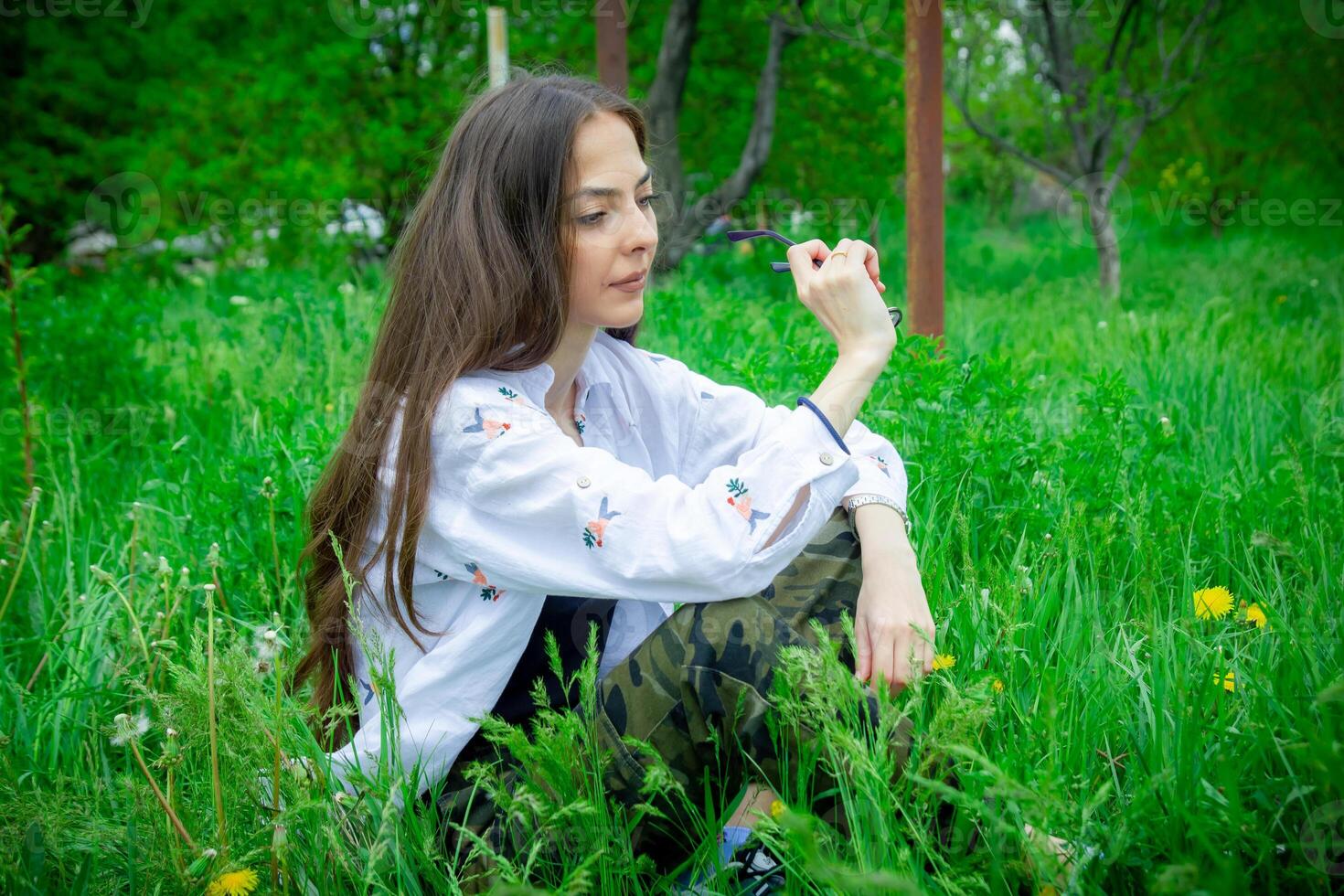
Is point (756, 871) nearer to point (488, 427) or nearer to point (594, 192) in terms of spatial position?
point (488, 427)

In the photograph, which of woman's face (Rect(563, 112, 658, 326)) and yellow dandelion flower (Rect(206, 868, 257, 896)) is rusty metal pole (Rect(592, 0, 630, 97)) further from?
yellow dandelion flower (Rect(206, 868, 257, 896))

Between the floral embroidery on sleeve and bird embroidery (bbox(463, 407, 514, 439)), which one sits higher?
bird embroidery (bbox(463, 407, 514, 439))

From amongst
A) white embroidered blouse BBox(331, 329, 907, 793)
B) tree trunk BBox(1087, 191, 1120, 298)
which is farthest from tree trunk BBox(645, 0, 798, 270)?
white embroidered blouse BBox(331, 329, 907, 793)

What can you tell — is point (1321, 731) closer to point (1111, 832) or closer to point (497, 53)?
point (1111, 832)

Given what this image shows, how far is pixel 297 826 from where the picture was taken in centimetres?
148

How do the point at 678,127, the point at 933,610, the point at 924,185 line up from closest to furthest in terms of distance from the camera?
1. the point at 933,610
2. the point at 924,185
3. the point at 678,127

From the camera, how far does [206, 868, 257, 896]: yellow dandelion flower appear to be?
1.37 meters

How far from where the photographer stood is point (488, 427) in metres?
1.54

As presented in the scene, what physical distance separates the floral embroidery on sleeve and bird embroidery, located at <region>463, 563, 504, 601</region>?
394 mm

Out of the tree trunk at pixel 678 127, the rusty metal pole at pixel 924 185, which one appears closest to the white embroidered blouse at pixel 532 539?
the rusty metal pole at pixel 924 185

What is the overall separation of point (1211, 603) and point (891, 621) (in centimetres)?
64

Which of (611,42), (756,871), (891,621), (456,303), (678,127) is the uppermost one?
(611,42)

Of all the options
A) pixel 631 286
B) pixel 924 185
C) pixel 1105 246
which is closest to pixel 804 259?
pixel 631 286

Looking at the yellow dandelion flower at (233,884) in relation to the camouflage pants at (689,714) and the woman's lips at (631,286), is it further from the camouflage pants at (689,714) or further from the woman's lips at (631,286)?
the woman's lips at (631,286)
